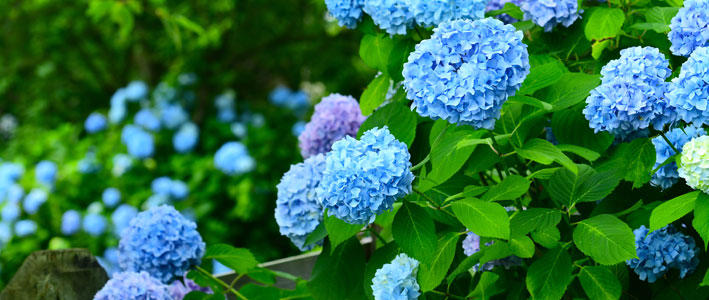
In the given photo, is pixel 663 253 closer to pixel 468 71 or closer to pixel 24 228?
pixel 468 71

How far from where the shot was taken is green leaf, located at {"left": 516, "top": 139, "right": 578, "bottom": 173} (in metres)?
1.17

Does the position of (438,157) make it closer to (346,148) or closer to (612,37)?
(346,148)

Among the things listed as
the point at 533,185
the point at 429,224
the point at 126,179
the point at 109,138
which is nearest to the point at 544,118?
the point at 533,185

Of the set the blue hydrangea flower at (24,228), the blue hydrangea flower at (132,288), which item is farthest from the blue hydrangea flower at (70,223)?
the blue hydrangea flower at (132,288)

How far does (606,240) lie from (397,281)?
0.37 metres

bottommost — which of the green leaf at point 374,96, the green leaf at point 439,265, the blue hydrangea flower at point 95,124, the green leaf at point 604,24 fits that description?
the green leaf at point 439,265

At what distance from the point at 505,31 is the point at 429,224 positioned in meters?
0.33

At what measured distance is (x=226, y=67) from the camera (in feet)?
19.5

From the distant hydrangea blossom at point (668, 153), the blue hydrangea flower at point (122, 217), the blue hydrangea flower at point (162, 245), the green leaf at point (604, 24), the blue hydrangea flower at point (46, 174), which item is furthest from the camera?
the blue hydrangea flower at point (46, 174)

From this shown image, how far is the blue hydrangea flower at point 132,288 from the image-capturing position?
67.4 inches

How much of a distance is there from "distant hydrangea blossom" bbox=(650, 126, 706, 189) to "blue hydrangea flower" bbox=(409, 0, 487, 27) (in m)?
0.42

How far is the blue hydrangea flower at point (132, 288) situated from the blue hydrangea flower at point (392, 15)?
753mm

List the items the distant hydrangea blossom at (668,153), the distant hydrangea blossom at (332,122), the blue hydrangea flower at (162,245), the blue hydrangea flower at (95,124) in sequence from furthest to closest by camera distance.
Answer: the blue hydrangea flower at (95,124)
the distant hydrangea blossom at (332,122)
the blue hydrangea flower at (162,245)
the distant hydrangea blossom at (668,153)

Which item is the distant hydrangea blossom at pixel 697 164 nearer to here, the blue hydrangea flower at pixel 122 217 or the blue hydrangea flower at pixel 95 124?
the blue hydrangea flower at pixel 122 217
